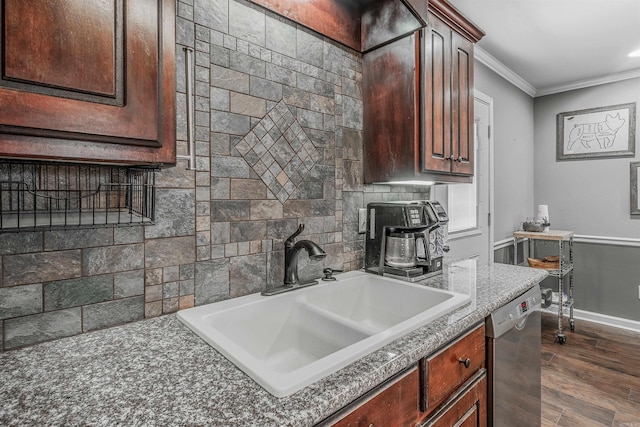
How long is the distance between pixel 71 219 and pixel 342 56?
4.56 feet

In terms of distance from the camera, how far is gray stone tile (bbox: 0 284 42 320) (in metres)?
0.87

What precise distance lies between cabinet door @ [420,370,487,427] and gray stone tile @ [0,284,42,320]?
43.8 inches

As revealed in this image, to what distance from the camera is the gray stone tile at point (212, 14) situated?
1182 millimetres

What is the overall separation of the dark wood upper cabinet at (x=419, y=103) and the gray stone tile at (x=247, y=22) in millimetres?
663

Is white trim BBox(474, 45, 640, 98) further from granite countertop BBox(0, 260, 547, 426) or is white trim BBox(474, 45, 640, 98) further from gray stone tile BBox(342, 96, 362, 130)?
granite countertop BBox(0, 260, 547, 426)

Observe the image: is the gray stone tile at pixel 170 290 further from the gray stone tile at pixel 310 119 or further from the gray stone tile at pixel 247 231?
the gray stone tile at pixel 310 119

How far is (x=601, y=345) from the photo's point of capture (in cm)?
300

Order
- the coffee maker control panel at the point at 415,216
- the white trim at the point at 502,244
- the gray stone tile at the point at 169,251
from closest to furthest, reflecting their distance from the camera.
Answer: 1. the gray stone tile at the point at 169,251
2. the coffee maker control panel at the point at 415,216
3. the white trim at the point at 502,244

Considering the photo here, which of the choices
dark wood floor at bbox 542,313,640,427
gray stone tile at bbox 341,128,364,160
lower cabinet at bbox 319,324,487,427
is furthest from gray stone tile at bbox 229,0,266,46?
dark wood floor at bbox 542,313,640,427

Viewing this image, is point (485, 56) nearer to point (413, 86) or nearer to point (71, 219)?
point (413, 86)

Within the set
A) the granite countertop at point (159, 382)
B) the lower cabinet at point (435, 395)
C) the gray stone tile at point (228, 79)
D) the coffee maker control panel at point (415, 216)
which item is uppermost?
the gray stone tile at point (228, 79)

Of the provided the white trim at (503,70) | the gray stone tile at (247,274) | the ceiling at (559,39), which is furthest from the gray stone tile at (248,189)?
the white trim at (503,70)

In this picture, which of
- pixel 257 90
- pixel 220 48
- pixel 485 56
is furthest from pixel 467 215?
pixel 220 48

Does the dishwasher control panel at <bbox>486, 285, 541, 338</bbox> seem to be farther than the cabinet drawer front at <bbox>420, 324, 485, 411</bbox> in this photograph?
Yes
